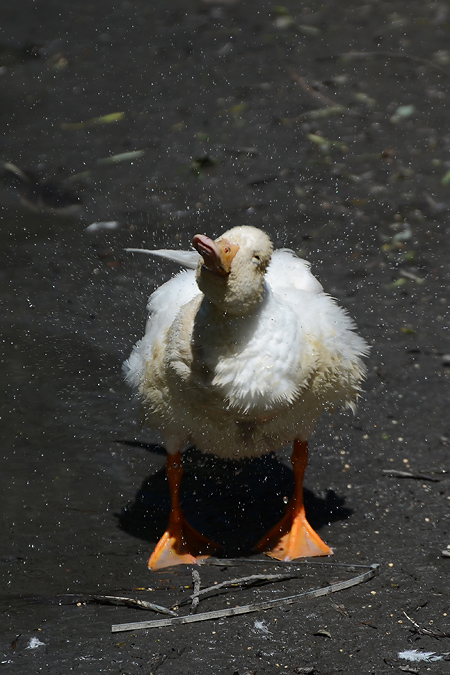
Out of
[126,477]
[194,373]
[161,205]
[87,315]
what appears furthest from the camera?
[161,205]

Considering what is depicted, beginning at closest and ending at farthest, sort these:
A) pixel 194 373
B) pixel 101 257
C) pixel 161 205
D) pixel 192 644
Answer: pixel 192 644 < pixel 194 373 < pixel 101 257 < pixel 161 205

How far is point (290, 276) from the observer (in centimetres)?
468

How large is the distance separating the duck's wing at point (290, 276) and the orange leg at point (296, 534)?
0.87 meters

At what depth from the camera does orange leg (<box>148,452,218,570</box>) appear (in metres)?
4.51

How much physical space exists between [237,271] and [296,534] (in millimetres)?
1681

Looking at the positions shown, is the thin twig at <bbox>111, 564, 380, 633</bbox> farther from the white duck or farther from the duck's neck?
the duck's neck

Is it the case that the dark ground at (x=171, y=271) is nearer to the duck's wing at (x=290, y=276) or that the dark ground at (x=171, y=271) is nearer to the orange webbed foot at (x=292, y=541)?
the orange webbed foot at (x=292, y=541)

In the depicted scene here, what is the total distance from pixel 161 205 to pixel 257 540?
3.65m

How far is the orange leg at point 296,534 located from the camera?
14.9 ft

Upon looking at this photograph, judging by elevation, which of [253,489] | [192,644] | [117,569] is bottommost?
[253,489]

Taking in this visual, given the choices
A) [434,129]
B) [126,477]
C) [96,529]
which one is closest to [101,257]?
[126,477]

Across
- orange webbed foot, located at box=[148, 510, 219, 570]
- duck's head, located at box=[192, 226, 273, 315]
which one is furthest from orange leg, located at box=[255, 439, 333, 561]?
duck's head, located at box=[192, 226, 273, 315]

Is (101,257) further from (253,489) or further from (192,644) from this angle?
(192,644)

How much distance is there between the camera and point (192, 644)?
3623 millimetres
